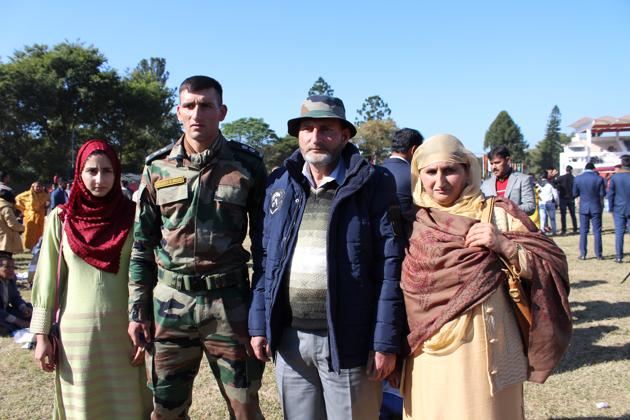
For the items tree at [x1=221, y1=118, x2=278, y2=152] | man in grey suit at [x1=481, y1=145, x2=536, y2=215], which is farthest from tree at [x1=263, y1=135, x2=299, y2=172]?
man in grey suit at [x1=481, y1=145, x2=536, y2=215]

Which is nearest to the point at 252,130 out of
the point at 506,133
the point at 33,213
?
the point at 506,133

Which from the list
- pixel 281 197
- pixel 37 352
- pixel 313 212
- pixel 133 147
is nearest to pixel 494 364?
pixel 313 212

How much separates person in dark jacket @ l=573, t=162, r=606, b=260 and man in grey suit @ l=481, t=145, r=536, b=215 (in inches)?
220

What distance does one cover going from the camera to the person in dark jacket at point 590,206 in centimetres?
973

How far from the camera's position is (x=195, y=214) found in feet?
8.04

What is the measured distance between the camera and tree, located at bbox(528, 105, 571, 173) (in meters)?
62.4

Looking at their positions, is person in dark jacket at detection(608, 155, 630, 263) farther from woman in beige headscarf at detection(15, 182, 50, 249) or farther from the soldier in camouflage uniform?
woman in beige headscarf at detection(15, 182, 50, 249)

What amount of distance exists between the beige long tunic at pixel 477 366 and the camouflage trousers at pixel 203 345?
3.06 feet

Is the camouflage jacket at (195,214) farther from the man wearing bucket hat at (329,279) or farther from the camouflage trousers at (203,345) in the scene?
the man wearing bucket hat at (329,279)

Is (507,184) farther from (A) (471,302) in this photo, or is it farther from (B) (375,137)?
(B) (375,137)

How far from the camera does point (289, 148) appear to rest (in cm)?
6625

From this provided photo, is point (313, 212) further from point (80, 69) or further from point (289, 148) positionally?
point (289, 148)

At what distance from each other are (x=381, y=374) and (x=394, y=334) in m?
0.20

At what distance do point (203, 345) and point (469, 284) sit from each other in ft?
4.71
